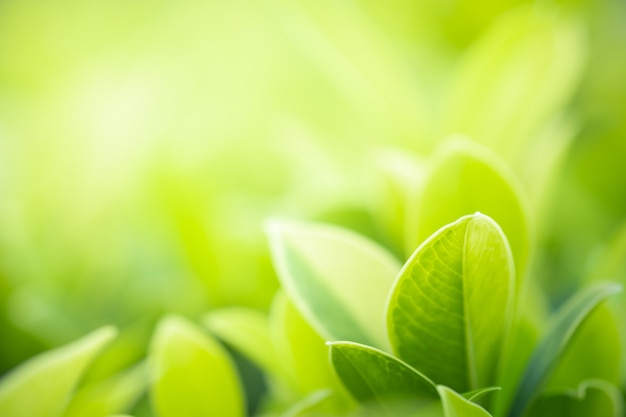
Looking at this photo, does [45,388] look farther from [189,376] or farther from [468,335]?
[468,335]

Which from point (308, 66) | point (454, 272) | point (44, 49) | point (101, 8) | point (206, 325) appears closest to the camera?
point (454, 272)

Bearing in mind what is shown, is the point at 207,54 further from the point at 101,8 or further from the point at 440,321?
the point at 440,321

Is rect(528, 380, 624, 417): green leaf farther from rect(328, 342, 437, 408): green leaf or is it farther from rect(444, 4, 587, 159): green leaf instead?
rect(444, 4, 587, 159): green leaf

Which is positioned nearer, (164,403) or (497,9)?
(164,403)

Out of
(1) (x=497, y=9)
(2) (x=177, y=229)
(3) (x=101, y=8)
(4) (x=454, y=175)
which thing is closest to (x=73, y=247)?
(2) (x=177, y=229)

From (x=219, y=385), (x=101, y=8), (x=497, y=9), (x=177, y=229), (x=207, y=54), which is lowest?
(x=219, y=385)

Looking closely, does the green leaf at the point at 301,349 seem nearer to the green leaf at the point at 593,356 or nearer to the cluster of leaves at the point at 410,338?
the cluster of leaves at the point at 410,338

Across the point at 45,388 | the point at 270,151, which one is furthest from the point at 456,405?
the point at 270,151

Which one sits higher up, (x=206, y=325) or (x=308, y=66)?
(x=308, y=66)

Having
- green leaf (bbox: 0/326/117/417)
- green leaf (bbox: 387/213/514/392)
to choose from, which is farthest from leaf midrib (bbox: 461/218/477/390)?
green leaf (bbox: 0/326/117/417)
